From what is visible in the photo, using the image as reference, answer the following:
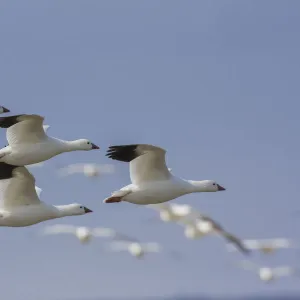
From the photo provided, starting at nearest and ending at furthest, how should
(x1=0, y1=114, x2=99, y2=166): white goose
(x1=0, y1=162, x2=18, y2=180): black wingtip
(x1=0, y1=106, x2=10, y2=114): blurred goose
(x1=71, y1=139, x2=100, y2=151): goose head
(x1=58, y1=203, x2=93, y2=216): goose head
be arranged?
(x1=0, y1=106, x2=10, y2=114): blurred goose
(x1=0, y1=114, x2=99, y2=166): white goose
(x1=0, y1=162, x2=18, y2=180): black wingtip
(x1=71, y1=139, x2=100, y2=151): goose head
(x1=58, y1=203, x2=93, y2=216): goose head

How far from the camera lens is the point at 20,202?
2684 cm

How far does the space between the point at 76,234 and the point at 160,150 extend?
14.2 metres

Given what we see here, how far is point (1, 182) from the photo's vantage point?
26.8 m

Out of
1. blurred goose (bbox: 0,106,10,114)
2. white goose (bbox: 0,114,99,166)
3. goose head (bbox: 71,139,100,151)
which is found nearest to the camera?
blurred goose (bbox: 0,106,10,114)

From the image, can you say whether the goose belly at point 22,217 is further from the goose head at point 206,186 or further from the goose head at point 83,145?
the goose head at point 206,186

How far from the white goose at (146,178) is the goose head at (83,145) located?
0.86 metres

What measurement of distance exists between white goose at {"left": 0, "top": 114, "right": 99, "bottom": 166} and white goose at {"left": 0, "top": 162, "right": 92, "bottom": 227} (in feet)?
1.11

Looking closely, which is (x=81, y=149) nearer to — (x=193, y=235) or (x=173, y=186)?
(x=173, y=186)

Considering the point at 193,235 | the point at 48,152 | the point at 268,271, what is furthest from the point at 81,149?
the point at 268,271

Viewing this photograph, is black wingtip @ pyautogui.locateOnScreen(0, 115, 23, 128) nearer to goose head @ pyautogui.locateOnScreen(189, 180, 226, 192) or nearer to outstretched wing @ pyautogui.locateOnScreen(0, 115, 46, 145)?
outstretched wing @ pyautogui.locateOnScreen(0, 115, 46, 145)

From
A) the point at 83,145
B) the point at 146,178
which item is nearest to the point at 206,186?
the point at 146,178

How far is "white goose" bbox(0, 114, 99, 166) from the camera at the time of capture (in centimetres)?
2622

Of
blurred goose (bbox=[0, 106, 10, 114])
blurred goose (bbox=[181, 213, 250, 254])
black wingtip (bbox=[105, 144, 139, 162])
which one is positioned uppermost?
blurred goose (bbox=[0, 106, 10, 114])

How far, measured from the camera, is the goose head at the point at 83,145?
88.6 ft
